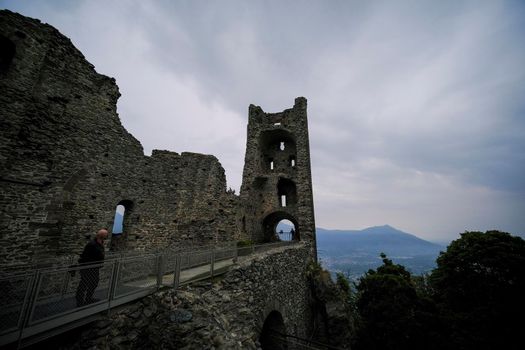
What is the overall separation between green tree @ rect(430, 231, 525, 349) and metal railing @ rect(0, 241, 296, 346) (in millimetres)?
17316

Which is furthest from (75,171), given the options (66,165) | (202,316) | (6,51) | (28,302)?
(202,316)

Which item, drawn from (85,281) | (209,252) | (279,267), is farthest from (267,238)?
(85,281)

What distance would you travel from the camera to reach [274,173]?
78.1ft

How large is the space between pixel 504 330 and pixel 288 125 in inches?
843

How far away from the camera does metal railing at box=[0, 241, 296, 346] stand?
150 inches

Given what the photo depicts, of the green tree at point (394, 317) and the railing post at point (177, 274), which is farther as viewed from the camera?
the green tree at point (394, 317)

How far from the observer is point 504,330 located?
13.0 meters

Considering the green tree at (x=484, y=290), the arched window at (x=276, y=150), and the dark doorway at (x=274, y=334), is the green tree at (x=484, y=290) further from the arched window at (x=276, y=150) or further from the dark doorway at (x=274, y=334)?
the arched window at (x=276, y=150)

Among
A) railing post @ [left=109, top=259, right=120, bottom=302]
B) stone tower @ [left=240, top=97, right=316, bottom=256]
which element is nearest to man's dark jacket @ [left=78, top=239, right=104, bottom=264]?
railing post @ [left=109, top=259, right=120, bottom=302]

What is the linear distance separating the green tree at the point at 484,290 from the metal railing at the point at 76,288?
682 inches

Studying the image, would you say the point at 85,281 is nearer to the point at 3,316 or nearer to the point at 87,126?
the point at 3,316

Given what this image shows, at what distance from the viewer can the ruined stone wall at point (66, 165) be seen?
26.7ft

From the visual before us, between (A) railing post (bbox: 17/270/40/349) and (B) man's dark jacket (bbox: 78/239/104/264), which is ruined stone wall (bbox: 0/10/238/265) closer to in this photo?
(B) man's dark jacket (bbox: 78/239/104/264)

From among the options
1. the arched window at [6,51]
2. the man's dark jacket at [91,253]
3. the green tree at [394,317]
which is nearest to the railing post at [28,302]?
the man's dark jacket at [91,253]
